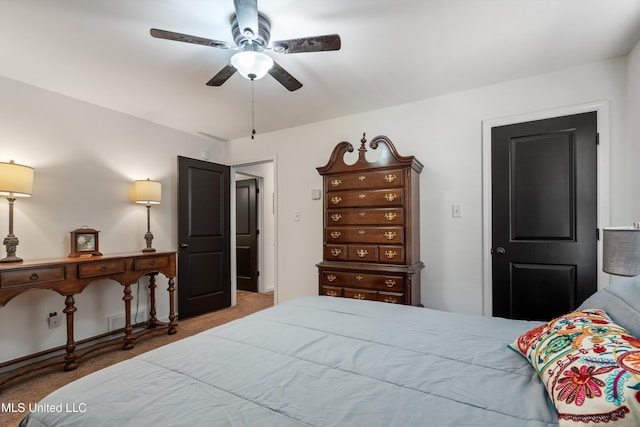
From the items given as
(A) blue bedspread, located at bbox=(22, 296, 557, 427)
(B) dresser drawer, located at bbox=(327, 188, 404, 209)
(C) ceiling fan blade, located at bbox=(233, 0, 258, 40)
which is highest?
(C) ceiling fan blade, located at bbox=(233, 0, 258, 40)

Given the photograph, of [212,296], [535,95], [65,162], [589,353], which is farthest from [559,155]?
[65,162]

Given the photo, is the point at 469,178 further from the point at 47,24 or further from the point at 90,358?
the point at 90,358

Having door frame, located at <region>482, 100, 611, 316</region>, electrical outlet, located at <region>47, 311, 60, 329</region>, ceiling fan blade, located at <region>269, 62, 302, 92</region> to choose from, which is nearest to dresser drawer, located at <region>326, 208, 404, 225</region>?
door frame, located at <region>482, 100, 611, 316</region>

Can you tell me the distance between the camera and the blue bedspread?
0.78 meters

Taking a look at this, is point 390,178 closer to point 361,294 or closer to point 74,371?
point 361,294

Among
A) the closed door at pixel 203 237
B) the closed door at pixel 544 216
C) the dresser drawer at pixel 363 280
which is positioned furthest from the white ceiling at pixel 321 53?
the dresser drawer at pixel 363 280

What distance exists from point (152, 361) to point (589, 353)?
1.33 m

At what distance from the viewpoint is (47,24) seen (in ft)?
6.09

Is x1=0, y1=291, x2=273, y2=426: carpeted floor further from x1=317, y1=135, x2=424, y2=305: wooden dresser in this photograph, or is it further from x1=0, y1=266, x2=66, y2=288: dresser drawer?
x1=317, y1=135, x2=424, y2=305: wooden dresser

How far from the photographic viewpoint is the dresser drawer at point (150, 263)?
2.97 m

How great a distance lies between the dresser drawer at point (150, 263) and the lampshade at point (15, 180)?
99cm

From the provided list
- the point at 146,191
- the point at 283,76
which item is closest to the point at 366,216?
the point at 283,76

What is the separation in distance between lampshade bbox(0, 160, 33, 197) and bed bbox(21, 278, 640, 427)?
215 cm

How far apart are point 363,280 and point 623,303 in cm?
182
